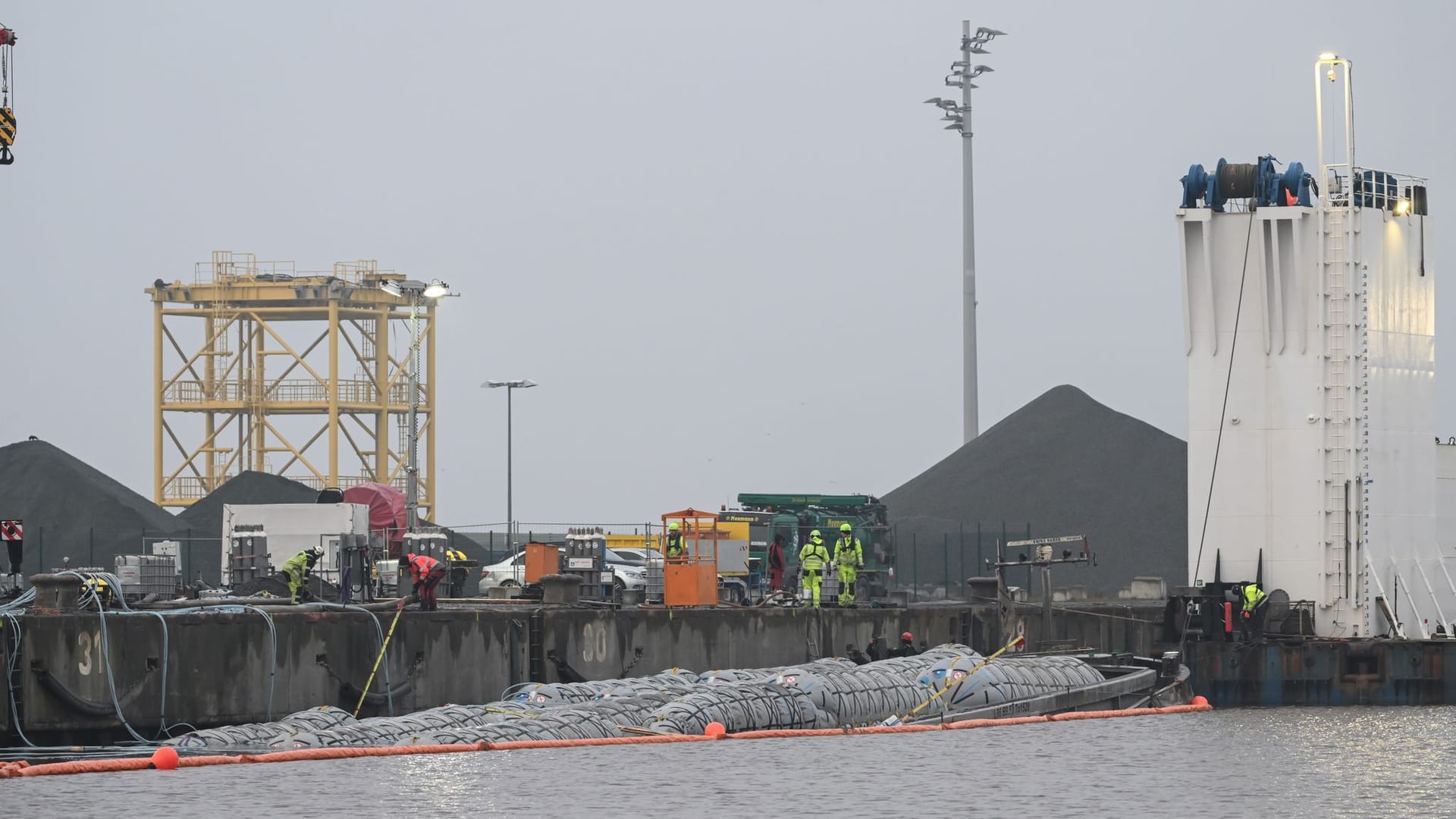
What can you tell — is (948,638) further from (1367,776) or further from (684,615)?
(1367,776)

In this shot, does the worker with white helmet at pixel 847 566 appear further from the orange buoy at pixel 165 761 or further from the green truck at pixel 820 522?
the orange buoy at pixel 165 761

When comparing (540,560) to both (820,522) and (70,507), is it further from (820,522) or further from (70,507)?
(70,507)

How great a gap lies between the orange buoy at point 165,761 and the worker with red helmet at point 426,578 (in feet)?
35.9

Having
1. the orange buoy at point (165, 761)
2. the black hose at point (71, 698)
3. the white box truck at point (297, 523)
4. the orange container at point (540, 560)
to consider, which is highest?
the white box truck at point (297, 523)

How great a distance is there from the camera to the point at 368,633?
3278cm

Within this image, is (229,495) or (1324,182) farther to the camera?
(229,495)

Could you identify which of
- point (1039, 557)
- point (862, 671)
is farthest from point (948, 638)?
point (862, 671)

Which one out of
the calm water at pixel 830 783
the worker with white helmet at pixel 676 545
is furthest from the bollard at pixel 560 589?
Answer: the calm water at pixel 830 783

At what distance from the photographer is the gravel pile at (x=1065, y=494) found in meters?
74.2

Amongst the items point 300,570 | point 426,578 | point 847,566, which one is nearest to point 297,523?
point 300,570

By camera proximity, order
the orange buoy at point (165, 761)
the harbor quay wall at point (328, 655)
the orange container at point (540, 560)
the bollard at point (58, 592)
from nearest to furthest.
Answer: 1. the orange buoy at point (165, 761)
2. the harbor quay wall at point (328, 655)
3. the bollard at point (58, 592)
4. the orange container at point (540, 560)

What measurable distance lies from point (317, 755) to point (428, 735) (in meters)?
1.69

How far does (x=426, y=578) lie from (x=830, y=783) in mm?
13393

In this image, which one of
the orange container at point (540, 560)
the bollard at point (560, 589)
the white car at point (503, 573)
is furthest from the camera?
the white car at point (503, 573)
